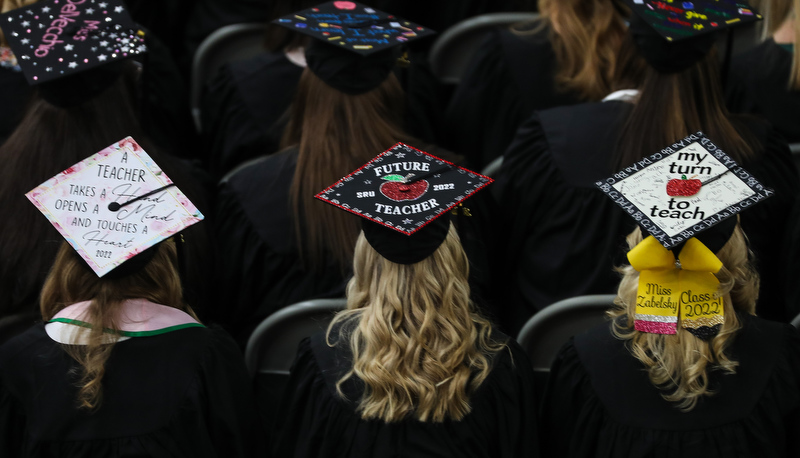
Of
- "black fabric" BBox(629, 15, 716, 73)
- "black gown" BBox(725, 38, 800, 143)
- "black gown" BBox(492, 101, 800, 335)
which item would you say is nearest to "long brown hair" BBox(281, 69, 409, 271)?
"black gown" BBox(492, 101, 800, 335)

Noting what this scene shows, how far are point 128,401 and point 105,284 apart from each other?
1.04 ft

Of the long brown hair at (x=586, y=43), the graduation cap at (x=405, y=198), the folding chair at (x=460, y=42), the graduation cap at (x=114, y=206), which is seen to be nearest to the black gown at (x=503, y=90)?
the long brown hair at (x=586, y=43)

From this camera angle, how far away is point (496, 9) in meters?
5.12

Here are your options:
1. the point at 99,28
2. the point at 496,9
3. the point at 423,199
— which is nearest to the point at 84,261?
the point at 423,199

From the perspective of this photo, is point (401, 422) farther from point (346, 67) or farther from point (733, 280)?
point (346, 67)

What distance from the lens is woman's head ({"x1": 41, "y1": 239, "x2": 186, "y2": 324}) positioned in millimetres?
2510

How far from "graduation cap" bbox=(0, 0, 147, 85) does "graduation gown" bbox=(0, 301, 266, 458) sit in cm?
109

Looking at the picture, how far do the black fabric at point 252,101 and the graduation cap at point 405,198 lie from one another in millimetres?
1465

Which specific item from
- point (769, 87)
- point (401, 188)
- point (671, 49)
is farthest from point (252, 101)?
point (769, 87)

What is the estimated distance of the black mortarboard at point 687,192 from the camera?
233 cm

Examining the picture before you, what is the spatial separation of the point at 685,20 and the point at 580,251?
865mm

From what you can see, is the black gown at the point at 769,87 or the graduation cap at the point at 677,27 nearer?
the graduation cap at the point at 677,27

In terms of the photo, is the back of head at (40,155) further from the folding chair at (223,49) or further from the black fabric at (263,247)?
the folding chair at (223,49)

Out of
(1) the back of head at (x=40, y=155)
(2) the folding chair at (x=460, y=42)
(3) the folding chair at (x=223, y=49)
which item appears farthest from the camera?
(3) the folding chair at (x=223, y=49)
